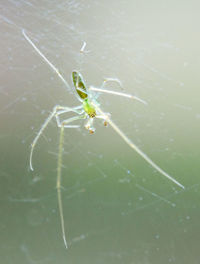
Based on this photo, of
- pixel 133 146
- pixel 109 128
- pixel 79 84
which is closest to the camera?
pixel 133 146

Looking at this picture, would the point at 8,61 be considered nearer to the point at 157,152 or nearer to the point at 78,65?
the point at 78,65

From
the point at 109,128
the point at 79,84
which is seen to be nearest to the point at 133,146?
the point at 79,84

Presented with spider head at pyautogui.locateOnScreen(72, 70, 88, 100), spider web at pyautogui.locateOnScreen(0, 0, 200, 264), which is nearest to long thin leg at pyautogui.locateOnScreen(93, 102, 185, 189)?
spider head at pyautogui.locateOnScreen(72, 70, 88, 100)

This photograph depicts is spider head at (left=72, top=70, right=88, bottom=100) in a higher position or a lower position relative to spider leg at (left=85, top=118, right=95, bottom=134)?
higher

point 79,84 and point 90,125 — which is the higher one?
point 79,84

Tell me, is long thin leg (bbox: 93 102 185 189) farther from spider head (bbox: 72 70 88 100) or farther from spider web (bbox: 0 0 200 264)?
Answer: spider web (bbox: 0 0 200 264)

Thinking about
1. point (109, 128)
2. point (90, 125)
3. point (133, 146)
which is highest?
point (133, 146)

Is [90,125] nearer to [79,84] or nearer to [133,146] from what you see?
[79,84]
